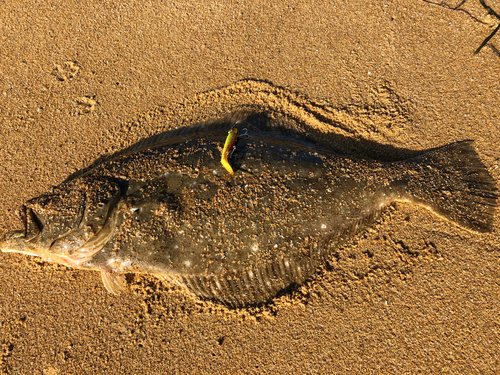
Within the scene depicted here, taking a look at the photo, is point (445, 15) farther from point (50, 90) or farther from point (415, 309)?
point (50, 90)

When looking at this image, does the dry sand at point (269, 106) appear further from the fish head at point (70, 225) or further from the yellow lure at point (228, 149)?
the yellow lure at point (228, 149)

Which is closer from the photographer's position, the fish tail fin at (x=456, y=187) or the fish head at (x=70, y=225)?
the fish head at (x=70, y=225)

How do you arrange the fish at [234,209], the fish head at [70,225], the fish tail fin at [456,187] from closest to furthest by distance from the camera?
the fish at [234,209] < the fish head at [70,225] < the fish tail fin at [456,187]

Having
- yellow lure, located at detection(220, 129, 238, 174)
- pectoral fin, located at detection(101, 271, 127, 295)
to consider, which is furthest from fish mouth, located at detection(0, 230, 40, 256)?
yellow lure, located at detection(220, 129, 238, 174)

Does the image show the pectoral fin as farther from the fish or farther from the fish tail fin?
the fish tail fin

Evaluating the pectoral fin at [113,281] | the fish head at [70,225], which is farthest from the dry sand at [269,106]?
the fish head at [70,225]

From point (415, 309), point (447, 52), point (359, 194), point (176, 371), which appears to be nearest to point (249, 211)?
point (359, 194)

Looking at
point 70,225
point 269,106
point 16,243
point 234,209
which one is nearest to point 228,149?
point 234,209
